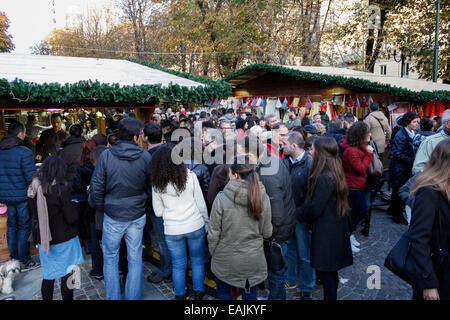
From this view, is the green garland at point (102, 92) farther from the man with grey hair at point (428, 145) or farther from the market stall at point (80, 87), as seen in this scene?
the man with grey hair at point (428, 145)

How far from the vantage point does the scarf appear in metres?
3.34

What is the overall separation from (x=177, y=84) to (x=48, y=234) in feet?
12.2

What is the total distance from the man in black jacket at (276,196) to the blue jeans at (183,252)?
0.85 m

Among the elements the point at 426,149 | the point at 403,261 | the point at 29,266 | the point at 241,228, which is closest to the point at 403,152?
the point at 426,149

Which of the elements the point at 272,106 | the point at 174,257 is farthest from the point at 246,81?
the point at 174,257

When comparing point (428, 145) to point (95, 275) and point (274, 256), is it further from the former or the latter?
point (95, 275)

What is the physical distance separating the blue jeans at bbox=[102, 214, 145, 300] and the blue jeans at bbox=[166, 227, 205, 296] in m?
0.38

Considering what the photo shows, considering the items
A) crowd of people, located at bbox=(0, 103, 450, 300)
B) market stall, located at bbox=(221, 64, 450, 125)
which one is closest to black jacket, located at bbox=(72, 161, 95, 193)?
crowd of people, located at bbox=(0, 103, 450, 300)

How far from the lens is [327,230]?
10.6 feet

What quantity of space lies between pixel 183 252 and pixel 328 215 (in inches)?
65.3

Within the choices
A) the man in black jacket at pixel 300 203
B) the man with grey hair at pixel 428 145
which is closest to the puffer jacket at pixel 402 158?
the man with grey hair at pixel 428 145

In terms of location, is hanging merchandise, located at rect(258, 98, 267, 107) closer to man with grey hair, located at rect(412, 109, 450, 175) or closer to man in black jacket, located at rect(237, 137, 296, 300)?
man with grey hair, located at rect(412, 109, 450, 175)

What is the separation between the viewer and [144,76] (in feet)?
22.0
